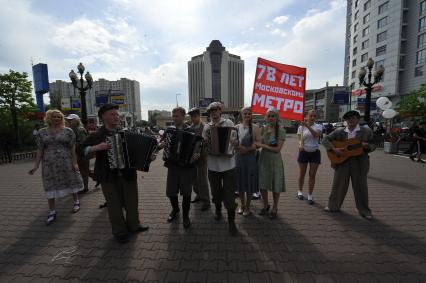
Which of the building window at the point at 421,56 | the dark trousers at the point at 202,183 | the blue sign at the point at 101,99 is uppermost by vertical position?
the building window at the point at 421,56

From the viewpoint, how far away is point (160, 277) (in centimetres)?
262

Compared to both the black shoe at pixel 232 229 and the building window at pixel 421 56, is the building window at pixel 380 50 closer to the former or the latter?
the building window at pixel 421 56

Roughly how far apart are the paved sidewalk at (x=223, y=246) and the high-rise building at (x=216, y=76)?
103432mm

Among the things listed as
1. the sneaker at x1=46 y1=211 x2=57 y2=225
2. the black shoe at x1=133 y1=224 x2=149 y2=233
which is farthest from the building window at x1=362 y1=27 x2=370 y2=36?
the sneaker at x1=46 y1=211 x2=57 y2=225

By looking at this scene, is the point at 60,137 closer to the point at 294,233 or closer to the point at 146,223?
the point at 146,223

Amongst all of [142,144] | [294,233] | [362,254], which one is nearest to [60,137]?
[142,144]

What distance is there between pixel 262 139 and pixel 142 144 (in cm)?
210

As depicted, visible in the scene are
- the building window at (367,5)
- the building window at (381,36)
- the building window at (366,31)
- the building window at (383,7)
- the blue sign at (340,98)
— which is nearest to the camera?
the blue sign at (340,98)

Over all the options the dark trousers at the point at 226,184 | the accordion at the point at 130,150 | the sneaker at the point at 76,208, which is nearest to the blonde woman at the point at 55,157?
the sneaker at the point at 76,208

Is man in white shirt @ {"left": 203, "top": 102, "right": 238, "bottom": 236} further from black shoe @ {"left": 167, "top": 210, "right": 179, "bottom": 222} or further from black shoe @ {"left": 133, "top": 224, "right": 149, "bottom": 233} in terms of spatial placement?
black shoe @ {"left": 133, "top": 224, "right": 149, "bottom": 233}

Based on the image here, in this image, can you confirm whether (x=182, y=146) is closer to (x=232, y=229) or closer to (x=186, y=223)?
(x=186, y=223)

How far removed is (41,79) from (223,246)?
20220 millimetres

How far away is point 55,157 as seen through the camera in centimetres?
407

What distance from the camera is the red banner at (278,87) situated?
4.94 m
